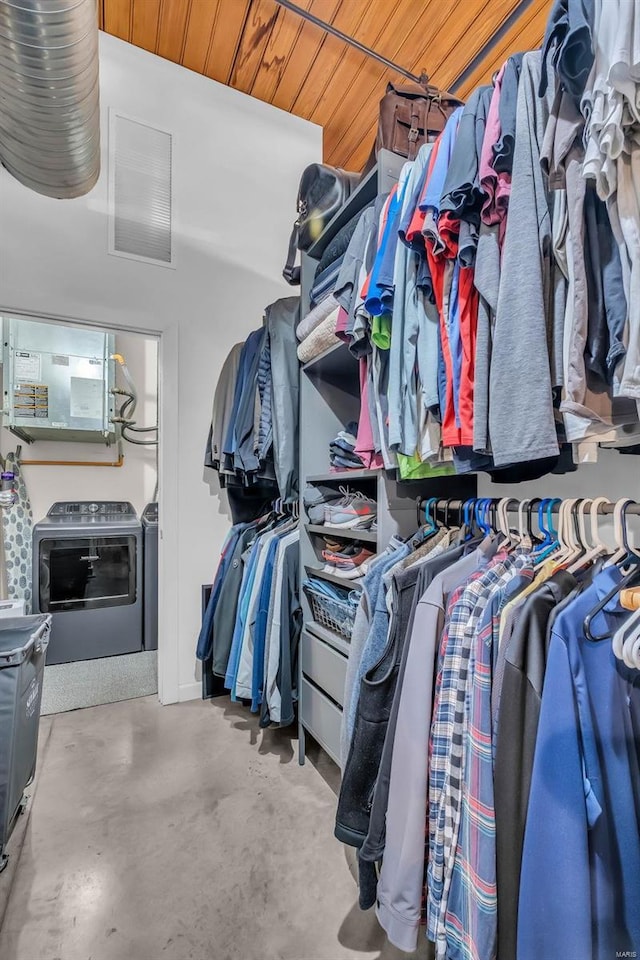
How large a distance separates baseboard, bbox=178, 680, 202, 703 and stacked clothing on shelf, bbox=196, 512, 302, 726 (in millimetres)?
325

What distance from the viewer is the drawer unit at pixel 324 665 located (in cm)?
149

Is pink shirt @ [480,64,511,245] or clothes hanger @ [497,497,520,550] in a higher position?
pink shirt @ [480,64,511,245]

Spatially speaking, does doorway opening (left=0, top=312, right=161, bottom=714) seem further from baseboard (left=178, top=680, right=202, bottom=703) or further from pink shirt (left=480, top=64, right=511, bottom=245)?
pink shirt (left=480, top=64, right=511, bottom=245)

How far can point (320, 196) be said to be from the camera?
5.85ft

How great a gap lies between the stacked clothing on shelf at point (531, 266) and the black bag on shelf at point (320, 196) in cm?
77

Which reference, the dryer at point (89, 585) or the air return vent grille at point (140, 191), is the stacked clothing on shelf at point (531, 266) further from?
the dryer at point (89, 585)

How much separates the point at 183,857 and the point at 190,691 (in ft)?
3.52

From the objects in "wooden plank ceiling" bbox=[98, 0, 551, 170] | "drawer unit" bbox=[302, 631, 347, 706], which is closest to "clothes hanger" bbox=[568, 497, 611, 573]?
"drawer unit" bbox=[302, 631, 347, 706]

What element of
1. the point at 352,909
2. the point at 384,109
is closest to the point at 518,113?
the point at 384,109

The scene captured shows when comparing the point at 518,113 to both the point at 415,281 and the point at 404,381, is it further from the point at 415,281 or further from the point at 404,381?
the point at 404,381

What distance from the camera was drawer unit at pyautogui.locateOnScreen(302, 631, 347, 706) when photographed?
1489 mm

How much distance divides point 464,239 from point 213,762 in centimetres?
206

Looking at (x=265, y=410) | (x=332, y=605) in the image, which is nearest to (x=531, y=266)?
(x=332, y=605)

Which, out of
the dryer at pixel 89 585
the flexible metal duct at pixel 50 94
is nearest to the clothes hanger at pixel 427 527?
the flexible metal duct at pixel 50 94
